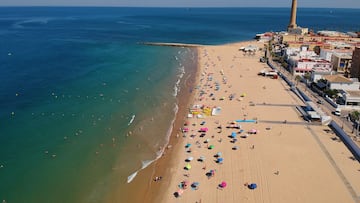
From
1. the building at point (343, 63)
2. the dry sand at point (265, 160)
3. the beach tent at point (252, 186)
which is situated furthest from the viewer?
the building at point (343, 63)

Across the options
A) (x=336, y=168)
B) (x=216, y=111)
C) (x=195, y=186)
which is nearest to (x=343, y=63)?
(x=216, y=111)

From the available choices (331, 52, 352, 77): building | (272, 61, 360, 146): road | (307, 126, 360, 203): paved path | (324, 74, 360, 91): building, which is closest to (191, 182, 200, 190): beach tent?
(307, 126, 360, 203): paved path

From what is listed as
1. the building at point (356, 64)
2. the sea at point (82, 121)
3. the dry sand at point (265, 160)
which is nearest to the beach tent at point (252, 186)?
the dry sand at point (265, 160)

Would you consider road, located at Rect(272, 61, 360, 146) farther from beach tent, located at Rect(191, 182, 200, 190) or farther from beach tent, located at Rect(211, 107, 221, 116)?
beach tent, located at Rect(191, 182, 200, 190)

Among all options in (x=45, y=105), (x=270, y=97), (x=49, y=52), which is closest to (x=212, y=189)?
(x=270, y=97)

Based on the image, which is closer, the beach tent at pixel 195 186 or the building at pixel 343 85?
the beach tent at pixel 195 186

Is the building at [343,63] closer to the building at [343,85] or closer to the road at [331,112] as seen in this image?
the road at [331,112]

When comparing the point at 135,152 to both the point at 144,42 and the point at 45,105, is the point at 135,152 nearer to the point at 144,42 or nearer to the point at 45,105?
the point at 45,105

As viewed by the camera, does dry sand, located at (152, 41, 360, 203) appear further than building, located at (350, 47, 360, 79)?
No
